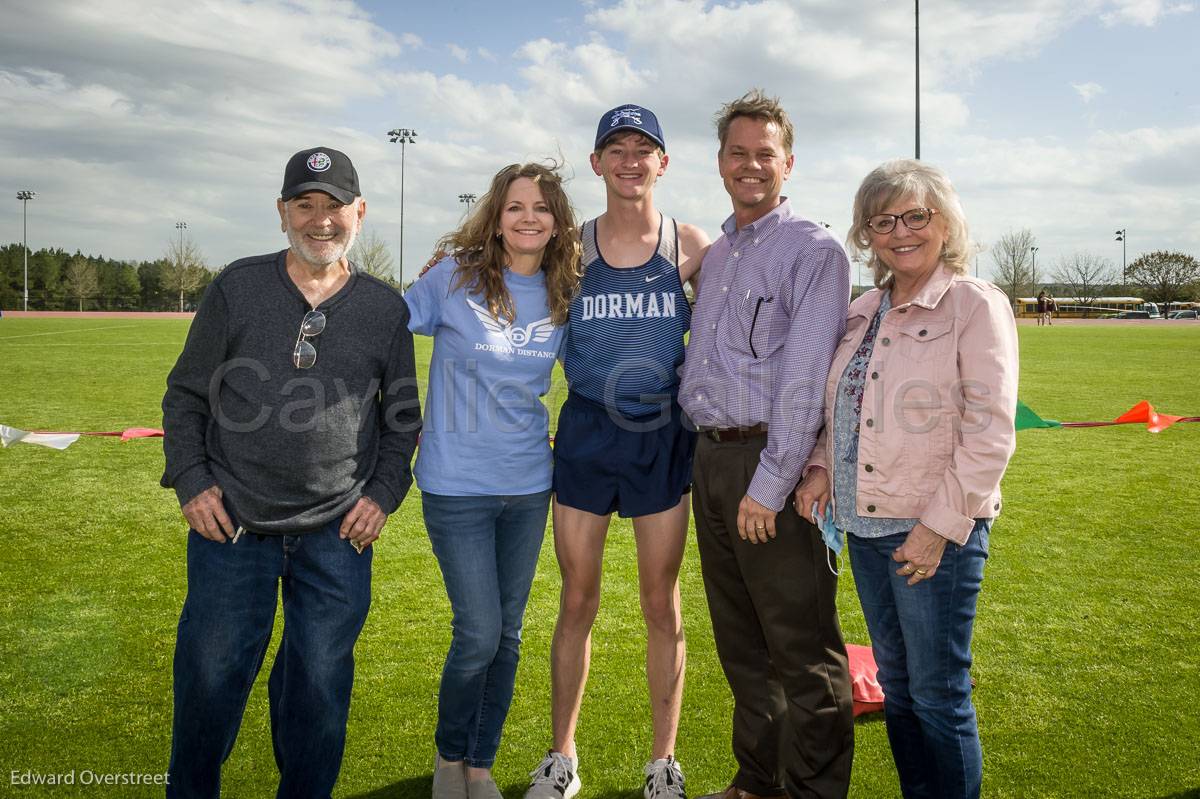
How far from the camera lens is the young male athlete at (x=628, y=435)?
3094mm

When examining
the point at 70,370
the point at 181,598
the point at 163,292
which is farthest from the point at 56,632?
the point at 163,292

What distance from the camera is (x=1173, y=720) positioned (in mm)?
3596

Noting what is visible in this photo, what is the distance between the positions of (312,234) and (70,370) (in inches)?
741

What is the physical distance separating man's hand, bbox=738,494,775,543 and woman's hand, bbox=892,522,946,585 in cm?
42

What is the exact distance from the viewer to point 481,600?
2908 millimetres

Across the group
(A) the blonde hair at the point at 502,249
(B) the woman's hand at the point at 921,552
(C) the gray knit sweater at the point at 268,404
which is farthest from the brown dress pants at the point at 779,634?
(C) the gray knit sweater at the point at 268,404

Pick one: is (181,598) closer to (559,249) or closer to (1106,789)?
(559,249)

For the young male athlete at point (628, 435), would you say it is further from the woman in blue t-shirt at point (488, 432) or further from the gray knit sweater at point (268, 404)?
the gray knit sweater at point (268, 404)

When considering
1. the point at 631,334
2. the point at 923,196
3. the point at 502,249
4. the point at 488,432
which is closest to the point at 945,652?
the point at 923,196

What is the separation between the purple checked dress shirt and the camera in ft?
8.85

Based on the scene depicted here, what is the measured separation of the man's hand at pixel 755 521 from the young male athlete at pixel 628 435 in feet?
1.36

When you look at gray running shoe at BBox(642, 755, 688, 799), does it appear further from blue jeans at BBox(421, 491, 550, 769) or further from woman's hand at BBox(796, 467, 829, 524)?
woman's hand at BBox(796, 467, 829, 524)

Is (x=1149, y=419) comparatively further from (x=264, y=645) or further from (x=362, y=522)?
(x=264, y=645)

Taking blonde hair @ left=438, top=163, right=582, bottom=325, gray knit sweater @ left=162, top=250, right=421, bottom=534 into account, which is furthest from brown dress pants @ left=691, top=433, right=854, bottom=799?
gray knit sweater @ left=162, top=250, right=421, bottom=534
